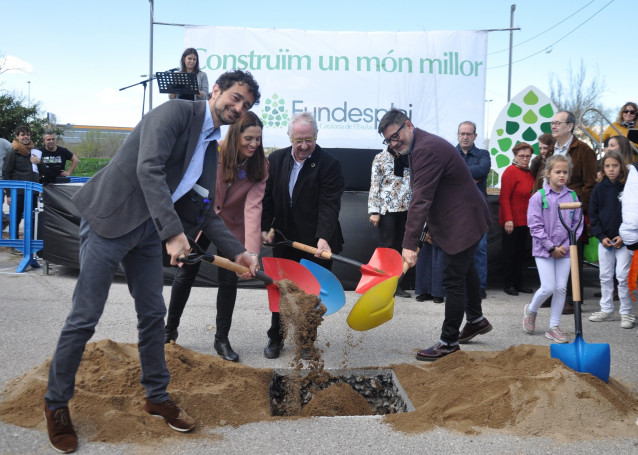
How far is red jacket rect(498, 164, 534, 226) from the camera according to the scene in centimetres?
712

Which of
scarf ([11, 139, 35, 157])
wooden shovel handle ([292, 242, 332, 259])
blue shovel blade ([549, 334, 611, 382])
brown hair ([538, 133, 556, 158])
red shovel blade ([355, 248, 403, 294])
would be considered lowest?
blue shovel blade ([549, 334, 611, 382])

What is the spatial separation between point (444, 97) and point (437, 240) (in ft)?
14.3

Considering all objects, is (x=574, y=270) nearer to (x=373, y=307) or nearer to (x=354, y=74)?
(x=373, y=307)

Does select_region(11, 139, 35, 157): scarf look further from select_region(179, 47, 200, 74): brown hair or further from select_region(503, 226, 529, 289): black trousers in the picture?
select_region(503, 226, 529, 289): black trousers

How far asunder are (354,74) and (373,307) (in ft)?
17.5

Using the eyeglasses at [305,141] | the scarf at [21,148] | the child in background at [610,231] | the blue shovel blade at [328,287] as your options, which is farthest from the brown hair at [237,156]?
the scarf at [21,148]

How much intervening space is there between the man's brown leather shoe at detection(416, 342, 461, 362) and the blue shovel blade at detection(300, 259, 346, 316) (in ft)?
2.43

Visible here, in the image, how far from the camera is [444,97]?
334 inches

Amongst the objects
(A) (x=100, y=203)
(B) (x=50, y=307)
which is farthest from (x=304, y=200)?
(B) (x=50, y=307)

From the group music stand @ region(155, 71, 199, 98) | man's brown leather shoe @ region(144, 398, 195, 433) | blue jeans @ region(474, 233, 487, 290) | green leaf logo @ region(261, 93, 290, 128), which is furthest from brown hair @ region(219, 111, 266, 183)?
green leaf logo @ region(261, 93, 290, 128)

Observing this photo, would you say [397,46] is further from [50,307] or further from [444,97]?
[50,307]

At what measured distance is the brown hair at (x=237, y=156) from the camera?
13.3 feet

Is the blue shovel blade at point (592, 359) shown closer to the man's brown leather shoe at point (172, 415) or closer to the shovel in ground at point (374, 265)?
the shovel in ground at point (374, 265)

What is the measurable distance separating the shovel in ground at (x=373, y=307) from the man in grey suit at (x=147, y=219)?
49.0 inches
